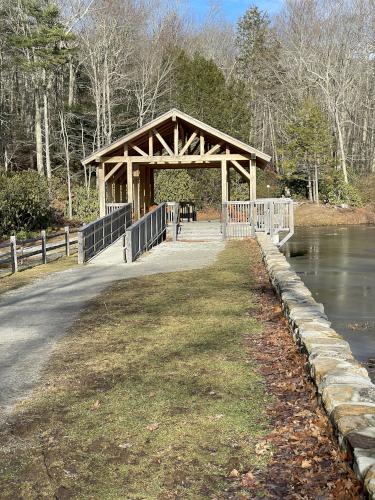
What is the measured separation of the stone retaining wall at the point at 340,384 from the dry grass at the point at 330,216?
28.6 metres

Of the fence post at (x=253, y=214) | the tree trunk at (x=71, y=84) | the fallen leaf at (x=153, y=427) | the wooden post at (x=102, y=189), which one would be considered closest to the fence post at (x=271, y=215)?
the fence post at (x=253, y=214)

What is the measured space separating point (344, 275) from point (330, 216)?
20509 mm

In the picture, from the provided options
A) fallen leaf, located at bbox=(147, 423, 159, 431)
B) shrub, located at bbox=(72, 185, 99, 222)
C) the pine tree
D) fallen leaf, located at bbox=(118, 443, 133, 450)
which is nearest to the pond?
fallen leaf, located at bbox=(147, 423, 159, 431)

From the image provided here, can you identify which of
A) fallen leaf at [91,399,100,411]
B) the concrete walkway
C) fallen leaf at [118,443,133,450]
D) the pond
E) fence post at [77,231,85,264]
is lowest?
the pond

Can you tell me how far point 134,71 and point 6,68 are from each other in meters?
8.62

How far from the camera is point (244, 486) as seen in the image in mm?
3174

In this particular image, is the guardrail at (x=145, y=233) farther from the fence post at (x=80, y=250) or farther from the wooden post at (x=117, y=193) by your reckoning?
the wooden post at (x=117, y=193)

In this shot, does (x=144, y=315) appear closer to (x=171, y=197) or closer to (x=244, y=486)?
(x=244, y=486)

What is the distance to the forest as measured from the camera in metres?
31.5

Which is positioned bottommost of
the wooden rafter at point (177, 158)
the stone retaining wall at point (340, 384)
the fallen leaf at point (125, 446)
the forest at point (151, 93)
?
the fallen leaf at point (125, 446)

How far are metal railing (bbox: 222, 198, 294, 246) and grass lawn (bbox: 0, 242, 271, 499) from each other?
11.6 meters

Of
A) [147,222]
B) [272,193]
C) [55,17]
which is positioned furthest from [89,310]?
[272,193]

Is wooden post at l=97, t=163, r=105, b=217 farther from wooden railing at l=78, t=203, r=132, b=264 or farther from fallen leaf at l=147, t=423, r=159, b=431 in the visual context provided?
fallen leaf at l=147, t=423, r=159, b=431

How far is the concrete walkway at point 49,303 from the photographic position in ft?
17.0
